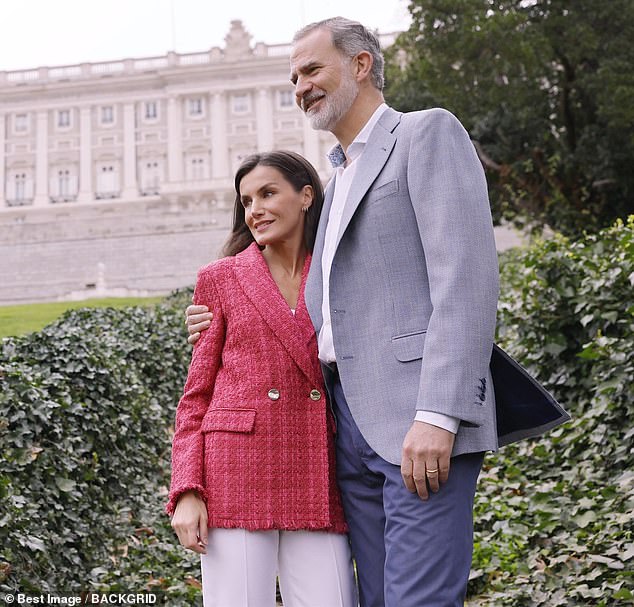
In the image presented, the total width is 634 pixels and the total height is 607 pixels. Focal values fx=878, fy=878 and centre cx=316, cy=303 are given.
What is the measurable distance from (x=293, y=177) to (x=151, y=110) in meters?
56.2

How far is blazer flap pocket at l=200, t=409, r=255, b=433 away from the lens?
78.4 inches

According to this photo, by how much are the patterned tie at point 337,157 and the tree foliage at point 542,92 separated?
41.0 feet

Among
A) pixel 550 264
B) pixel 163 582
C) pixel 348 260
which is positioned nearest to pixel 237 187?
pixel 348 260

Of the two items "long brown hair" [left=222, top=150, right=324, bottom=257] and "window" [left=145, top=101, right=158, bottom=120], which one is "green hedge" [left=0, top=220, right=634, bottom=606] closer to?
"long brown hair" [left=222, top=150, right=324, bottom=257]

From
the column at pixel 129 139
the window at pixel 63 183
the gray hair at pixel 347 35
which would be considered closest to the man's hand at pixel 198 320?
the gray hair at pixel 347 35

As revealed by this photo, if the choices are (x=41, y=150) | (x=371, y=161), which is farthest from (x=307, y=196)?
(x=41, y=150)

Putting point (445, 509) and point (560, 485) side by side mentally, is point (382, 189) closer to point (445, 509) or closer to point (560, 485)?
point (445, 509)

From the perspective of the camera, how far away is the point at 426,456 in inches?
69.0

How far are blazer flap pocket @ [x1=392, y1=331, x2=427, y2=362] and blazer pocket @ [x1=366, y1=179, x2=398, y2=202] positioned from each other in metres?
0.32

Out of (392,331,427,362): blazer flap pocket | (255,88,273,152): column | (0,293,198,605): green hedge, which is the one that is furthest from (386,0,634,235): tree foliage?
(255,88,273,152): column

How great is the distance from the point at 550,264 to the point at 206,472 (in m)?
3.74

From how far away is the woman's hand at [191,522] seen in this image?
75.3 inches

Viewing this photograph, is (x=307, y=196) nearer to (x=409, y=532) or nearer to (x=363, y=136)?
(x=363, y=136)

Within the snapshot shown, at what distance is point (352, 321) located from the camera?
77.7 inches
